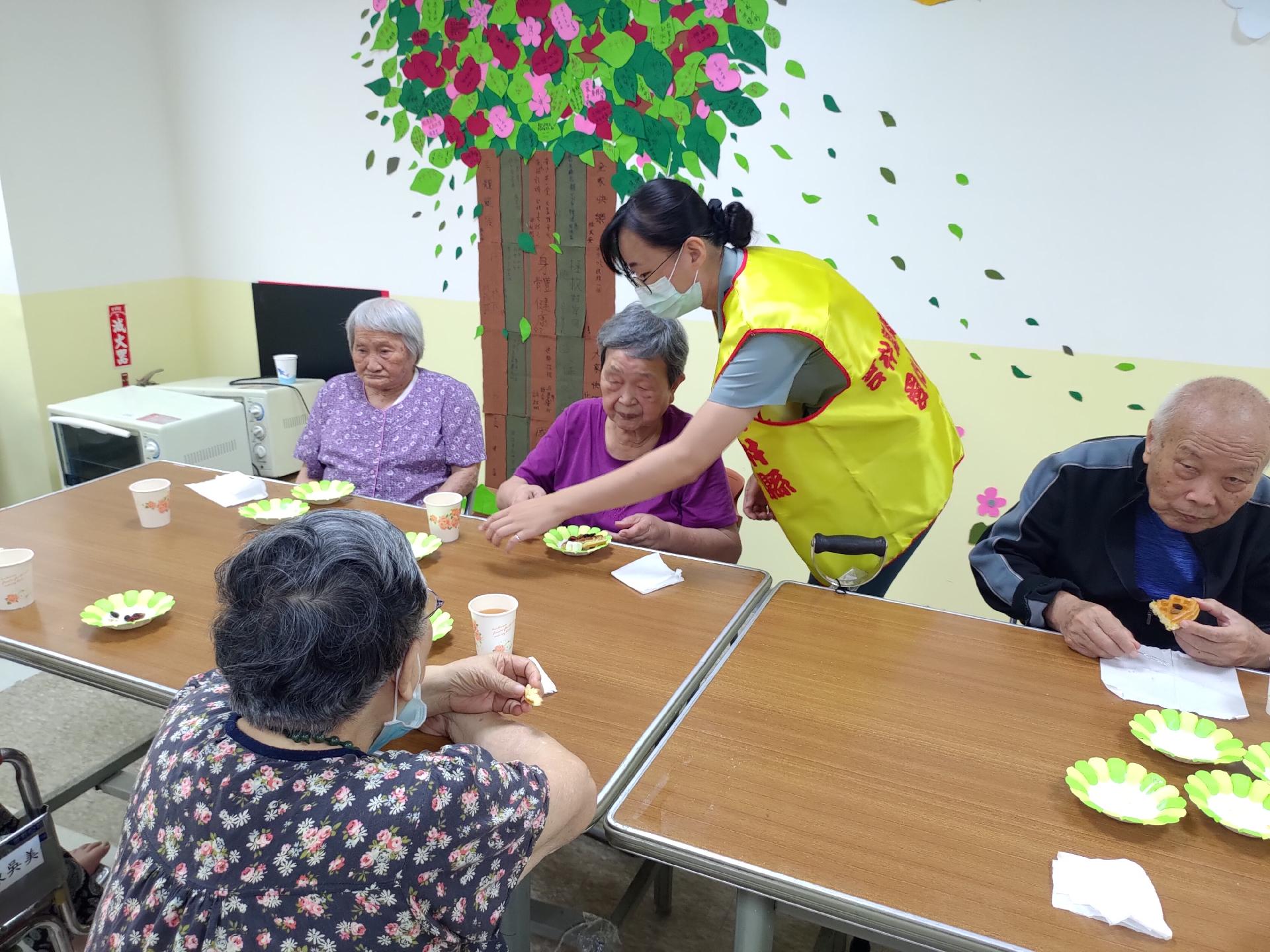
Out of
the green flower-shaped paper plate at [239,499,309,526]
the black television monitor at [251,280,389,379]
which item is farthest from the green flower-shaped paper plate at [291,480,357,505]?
the black television monitor at [251,280,389,379]

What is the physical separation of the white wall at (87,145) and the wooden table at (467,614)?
6.33 ft

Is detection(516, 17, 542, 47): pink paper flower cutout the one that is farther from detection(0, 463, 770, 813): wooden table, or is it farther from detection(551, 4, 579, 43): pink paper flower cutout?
detection(0, 463, 770, 813): wooden table

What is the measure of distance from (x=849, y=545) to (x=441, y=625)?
2.69 feet

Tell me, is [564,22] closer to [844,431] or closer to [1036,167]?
[1036,167]

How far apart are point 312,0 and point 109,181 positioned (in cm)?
122

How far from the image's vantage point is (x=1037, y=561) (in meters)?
1.83

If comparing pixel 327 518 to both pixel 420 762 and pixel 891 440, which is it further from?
pixel 891 440

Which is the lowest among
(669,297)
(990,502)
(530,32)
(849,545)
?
(990,502)

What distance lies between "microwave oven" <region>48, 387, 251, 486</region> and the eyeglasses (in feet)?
6.99

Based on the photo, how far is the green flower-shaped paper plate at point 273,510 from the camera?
2.17 metres

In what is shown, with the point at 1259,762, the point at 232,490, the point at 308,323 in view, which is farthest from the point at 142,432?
the point at 1259,762

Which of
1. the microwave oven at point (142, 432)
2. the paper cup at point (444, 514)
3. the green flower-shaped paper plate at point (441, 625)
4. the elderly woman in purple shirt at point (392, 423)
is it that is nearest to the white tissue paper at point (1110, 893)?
the green flower-shaped paper plate at point (441, 625)

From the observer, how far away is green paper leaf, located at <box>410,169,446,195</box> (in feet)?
11.8

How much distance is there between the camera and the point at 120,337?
158 inches
